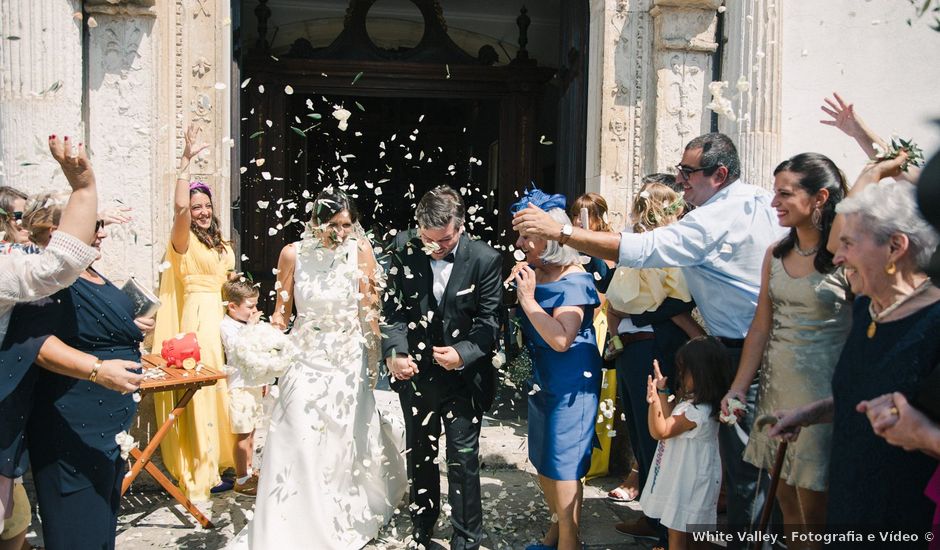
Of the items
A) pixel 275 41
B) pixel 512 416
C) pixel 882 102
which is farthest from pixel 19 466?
pixel 275 41

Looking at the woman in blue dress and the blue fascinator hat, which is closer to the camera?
the woman in blue dress

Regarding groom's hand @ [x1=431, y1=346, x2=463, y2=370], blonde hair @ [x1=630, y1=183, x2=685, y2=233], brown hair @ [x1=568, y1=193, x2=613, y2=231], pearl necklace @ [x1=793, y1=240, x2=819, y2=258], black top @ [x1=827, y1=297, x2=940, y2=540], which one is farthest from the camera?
brown hair @ [x1=568, y1=193, x2=613, y2=231]

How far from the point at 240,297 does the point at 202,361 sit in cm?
51

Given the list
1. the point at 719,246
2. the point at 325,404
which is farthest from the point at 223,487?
the point at 719,246

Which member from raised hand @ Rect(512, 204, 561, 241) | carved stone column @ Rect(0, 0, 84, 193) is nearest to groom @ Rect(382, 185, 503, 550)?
raised hand @ Rect(512, 204, 561, 241)

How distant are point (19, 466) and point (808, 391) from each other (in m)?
3.33

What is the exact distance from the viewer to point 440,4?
31.3ft

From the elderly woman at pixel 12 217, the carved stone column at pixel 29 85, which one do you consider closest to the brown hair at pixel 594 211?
the elderly woman at pixel 12 217

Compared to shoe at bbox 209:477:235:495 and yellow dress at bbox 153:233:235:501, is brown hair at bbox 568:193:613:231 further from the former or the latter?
shoe at bbox 209:477:235:495

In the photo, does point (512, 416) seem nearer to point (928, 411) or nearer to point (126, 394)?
point (126, 394)

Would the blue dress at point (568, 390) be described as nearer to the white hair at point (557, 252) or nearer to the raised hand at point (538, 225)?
the white hair at point (557, 252)

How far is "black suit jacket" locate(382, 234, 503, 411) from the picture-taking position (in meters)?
4.18

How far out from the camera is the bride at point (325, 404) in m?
4.25

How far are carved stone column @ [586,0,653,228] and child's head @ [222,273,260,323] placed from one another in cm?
287
